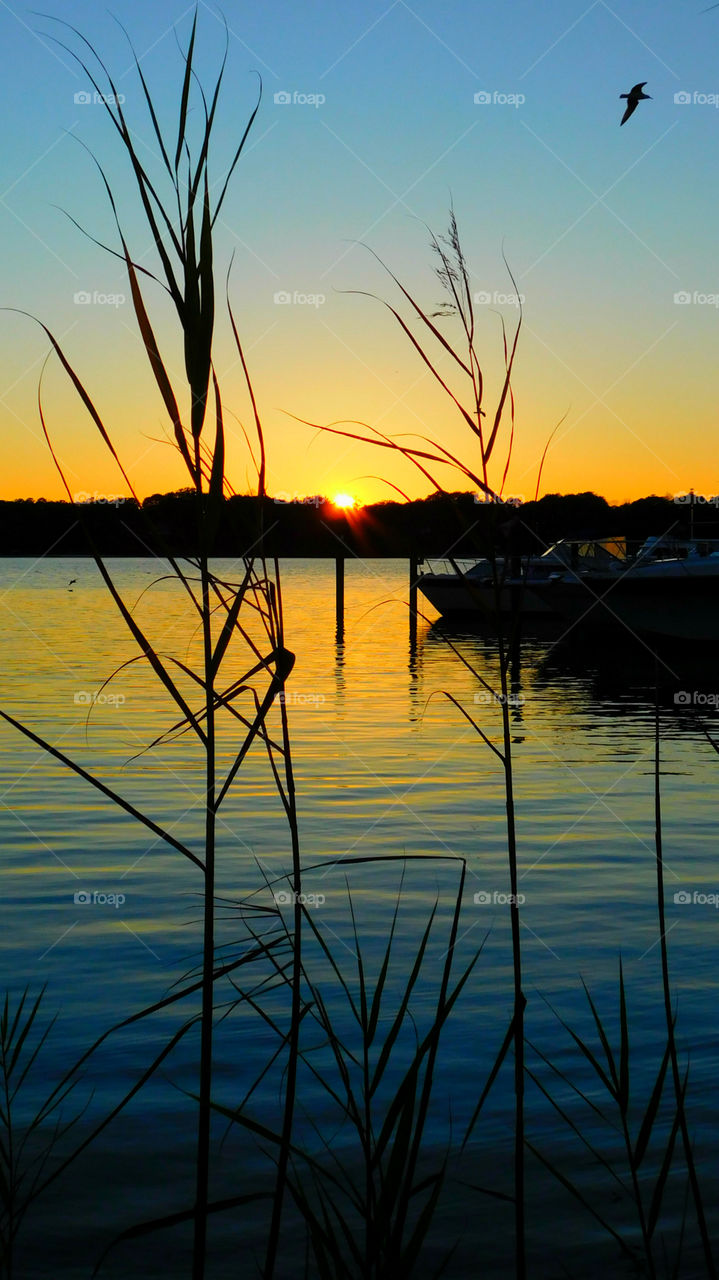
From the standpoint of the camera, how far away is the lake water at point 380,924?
4215 millimetres

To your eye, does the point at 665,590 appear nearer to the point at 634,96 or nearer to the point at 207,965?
the point at 634,96

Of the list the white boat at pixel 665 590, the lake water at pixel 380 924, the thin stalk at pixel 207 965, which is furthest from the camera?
the white boat at pixel 665 590

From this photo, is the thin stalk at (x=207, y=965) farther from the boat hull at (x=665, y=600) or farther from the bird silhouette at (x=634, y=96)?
the boat hull at (x=665, y=600)

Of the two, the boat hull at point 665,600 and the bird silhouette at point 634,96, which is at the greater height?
the bird silhouette at point 634,96

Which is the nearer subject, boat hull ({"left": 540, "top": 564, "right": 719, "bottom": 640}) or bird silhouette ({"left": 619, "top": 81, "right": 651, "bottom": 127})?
bird silhouette ({"left": 619, "top": 81, "right": 651, "bottom": 127})

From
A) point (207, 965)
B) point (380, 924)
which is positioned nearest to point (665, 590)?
Answer: point (380, 924)

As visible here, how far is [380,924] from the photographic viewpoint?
7.87 m

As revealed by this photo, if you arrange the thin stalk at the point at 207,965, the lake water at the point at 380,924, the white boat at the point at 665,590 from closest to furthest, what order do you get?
the thin stalk at the point at 207,965 < the lake water at the point at 380,924 < the white boat at the point at 665,590

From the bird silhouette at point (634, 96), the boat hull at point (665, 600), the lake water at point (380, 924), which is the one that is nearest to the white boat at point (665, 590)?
the boat hull at point (665, 600)

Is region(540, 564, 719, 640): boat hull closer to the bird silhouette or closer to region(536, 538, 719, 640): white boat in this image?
region(536, 538, 719, 640): white boat

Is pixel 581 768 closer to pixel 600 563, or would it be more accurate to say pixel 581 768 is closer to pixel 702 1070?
pixel 702 1070

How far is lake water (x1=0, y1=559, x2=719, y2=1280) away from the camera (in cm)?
421

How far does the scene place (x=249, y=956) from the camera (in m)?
2.12

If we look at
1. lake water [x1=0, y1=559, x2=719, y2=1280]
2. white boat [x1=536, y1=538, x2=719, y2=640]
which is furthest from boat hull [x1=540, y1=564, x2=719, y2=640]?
lake water [x1=0, y1=559, x2=719, y2=1280]
